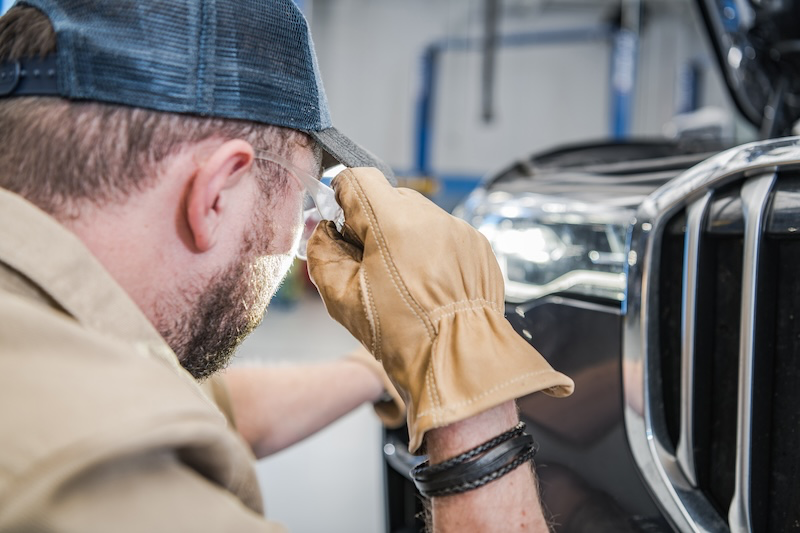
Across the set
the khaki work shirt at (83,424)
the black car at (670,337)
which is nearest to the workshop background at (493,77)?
the black car at (670,337)

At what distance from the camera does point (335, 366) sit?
1.33m

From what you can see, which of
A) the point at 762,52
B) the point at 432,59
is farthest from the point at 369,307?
the point at 432,59

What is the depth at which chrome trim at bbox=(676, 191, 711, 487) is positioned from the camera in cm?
90

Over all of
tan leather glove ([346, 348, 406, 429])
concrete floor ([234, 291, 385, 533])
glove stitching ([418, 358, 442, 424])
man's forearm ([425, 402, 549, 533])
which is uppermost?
glove stitching ([418, 358, 442, 424])

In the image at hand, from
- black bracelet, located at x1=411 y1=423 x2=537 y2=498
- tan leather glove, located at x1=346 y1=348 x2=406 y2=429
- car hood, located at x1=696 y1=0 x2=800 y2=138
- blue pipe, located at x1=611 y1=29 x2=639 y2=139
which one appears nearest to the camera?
black bracelet, located at x1=411 y1=423 x2=537 y2=498

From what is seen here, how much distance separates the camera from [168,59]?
27.7 inches

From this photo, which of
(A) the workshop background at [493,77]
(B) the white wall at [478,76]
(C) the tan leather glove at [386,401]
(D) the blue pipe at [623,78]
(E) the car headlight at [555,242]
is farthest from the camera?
(B) the white wall at [478,76]

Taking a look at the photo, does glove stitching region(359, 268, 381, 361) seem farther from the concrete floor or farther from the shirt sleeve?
the concrete floor

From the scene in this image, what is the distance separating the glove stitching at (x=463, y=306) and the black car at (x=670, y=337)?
0.17m

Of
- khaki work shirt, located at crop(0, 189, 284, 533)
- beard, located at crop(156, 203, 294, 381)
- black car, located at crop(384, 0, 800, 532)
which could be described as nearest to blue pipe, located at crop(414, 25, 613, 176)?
black car, located at crop(384, 0, 800, 532)

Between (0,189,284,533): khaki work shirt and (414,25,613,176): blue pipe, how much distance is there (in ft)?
21.1

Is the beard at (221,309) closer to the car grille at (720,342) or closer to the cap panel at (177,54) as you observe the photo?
the cap panel at (177,54)

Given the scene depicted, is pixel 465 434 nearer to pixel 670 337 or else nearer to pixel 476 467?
pixel 476 467

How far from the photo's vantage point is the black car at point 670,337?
0.84 m
